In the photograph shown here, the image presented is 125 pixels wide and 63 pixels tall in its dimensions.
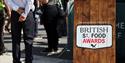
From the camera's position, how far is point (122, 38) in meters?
9.79

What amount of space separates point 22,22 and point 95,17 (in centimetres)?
193

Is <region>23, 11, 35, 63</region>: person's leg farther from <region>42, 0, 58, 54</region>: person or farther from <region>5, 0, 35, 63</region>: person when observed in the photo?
<region>42, 0, 58, 54</region>: person

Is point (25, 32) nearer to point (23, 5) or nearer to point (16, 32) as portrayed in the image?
point (16, 32)

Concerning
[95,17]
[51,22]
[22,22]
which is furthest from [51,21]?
[95,17]

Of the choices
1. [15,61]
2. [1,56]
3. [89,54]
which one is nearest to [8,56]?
[1,56]

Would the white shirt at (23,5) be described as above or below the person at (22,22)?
above

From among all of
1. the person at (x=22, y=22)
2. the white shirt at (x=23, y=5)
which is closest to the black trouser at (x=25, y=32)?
the person at (x=22, y=22)

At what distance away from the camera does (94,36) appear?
6852 mm

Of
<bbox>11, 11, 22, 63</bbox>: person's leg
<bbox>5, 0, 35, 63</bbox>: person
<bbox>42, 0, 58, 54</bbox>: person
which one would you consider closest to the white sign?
<bbox>5, 0, 35, 63</bbox>: person

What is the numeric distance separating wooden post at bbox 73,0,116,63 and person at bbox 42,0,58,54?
14.3 ft

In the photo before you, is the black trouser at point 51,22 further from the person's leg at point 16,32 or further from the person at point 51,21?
the person's leg at point 16,32

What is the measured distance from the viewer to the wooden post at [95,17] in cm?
689

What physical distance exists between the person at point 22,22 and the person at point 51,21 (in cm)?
272

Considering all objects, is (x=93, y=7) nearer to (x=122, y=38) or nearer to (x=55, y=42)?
(x=122, y=38)
